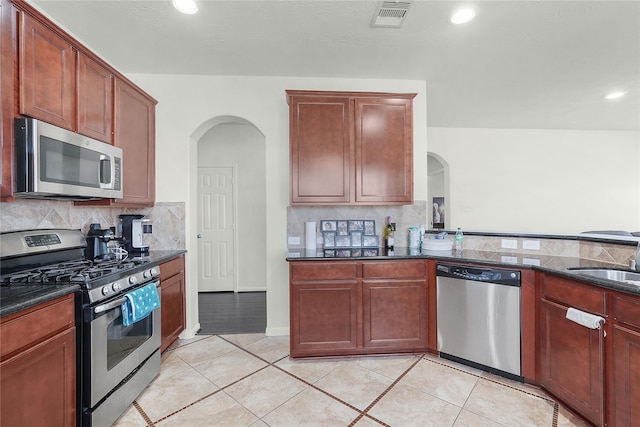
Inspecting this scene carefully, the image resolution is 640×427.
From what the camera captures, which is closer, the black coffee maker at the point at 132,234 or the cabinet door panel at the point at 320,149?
the black coffee maker at the point at 132,234

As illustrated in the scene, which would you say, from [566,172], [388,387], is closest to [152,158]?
[388,387]

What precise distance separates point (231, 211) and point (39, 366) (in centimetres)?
332

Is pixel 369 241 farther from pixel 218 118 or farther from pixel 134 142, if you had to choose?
pixel 134 142

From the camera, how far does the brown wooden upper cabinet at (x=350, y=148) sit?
8.84 ft

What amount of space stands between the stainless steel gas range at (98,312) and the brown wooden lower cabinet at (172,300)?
21 cm

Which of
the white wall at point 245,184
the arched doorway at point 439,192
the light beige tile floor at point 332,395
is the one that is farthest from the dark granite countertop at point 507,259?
the arched doorway at point 439,192

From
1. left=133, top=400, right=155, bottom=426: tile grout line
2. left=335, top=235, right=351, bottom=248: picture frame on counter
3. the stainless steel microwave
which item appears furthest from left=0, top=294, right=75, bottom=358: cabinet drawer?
left=335, top=235, right=351, bottom=248: picture frame on counter

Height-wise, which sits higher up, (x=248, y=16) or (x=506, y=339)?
(x=248, y=16)

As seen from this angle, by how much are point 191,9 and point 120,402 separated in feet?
8.77

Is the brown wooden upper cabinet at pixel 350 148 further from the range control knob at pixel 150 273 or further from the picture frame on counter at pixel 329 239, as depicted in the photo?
the range control knob at pixel 150 273

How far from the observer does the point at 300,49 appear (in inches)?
100

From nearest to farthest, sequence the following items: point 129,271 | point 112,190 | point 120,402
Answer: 1. point 120,402
2. point 129,271
3. point 112,190

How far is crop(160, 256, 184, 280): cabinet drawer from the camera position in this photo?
2.43 meters

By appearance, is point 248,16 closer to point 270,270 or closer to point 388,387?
point 270,270
